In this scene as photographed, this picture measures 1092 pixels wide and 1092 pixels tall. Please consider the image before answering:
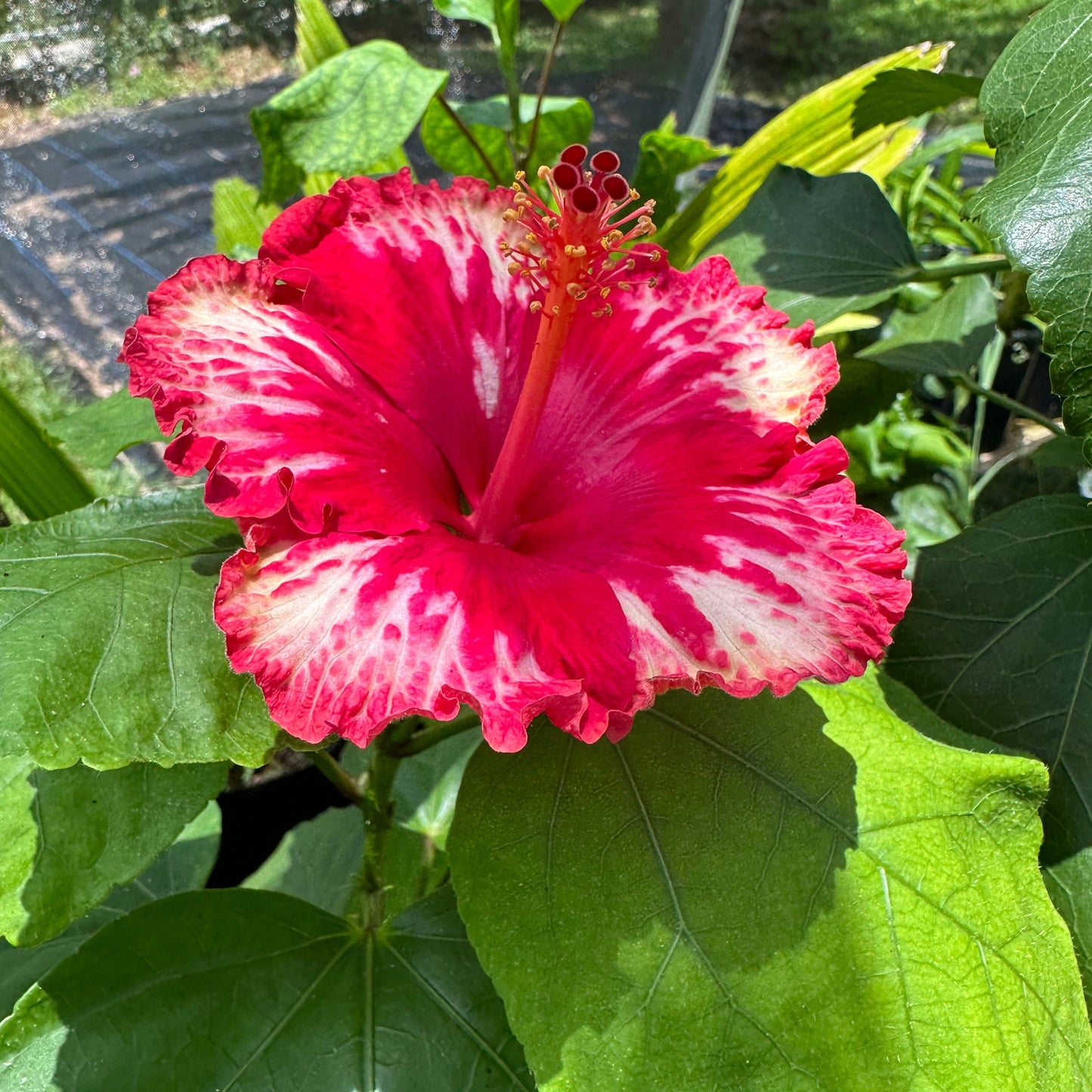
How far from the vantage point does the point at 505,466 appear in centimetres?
63

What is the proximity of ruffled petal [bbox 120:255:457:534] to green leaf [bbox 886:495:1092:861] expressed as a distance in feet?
1.32

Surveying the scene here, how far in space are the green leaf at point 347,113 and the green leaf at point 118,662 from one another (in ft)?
1.49

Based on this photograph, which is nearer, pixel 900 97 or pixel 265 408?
pixel 265 408

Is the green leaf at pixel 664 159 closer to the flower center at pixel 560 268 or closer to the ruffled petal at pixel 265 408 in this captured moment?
the flower center at pixel 560 268

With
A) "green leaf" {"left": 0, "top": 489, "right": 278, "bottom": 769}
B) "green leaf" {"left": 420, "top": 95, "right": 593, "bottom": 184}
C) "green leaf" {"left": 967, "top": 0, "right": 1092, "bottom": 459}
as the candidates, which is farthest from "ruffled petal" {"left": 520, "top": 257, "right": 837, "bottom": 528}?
"green leaf" {"left": 420, "top": 95, "right": 593, "bottom": 184}

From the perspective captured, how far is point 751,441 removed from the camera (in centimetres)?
61

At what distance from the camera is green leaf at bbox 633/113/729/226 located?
45.6 inches

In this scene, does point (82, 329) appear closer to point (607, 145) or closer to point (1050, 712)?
point (607, 145)

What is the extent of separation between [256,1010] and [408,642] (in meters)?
0.33

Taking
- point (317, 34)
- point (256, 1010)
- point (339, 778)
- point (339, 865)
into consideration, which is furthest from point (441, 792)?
point (317, 34)

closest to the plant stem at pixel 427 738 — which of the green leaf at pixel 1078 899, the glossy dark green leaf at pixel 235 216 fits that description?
the green leaf at pixel 1078 899

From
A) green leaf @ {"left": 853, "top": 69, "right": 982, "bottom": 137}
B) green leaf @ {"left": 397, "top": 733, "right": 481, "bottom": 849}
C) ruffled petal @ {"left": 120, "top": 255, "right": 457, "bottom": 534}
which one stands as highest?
ruffled petal @ {"left": 120, "top": 255, "right": 457, "bottom": 534}

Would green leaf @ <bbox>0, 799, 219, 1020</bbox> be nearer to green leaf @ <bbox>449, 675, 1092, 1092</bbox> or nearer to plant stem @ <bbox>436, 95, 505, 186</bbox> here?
green leaf @ <bbox>449, 675, 1092, 1092</bbox>

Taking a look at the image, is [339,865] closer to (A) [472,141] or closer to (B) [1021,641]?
(B) [1021,641]
